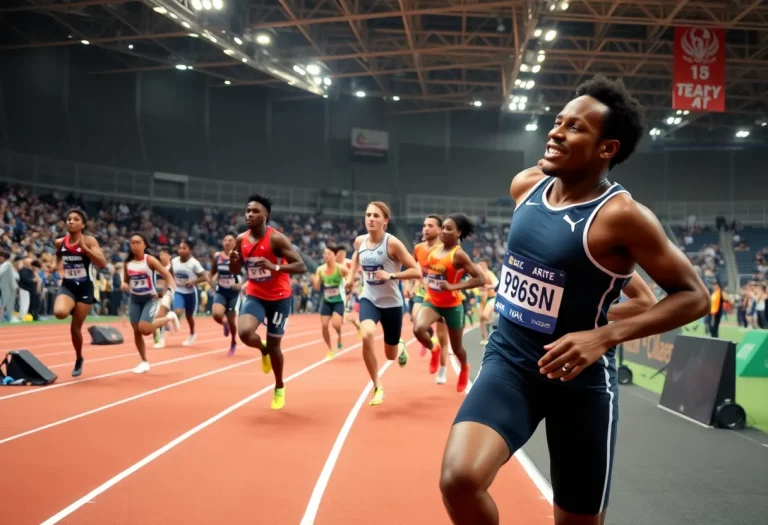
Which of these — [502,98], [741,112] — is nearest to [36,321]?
[502,98]

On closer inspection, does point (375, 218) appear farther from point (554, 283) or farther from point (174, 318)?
point (174, 318)

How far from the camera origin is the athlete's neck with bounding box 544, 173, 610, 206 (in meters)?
2.88

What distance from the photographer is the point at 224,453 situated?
600 centimetres

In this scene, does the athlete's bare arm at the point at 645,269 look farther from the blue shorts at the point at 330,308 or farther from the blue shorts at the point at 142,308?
the blue shorts at the point at 330,308

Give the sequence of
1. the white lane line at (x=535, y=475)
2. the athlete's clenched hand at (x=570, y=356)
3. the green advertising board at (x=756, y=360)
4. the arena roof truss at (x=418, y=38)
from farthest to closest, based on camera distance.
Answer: the arena roof truss at (x=418, y=38) < the green advertising board at (x=756, y=360) < the white lane line at (x=535, y=475) < the athlete's clenched hand at (x=570, y=356)

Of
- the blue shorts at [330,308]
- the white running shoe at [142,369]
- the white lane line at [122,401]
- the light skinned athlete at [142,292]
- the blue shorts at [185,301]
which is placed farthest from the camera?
the blue shorts at [185,301]

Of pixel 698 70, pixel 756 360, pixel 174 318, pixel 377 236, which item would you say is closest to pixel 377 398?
pixel 377 236

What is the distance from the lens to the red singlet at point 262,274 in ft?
25.8

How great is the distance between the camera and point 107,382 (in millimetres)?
9891

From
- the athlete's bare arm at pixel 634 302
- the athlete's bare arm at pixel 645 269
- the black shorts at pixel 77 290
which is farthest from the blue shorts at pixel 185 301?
the athlete's bare arm at pixel 645 269

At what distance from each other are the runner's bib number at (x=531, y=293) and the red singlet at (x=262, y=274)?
5105mm

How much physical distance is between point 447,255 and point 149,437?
4.41 metres

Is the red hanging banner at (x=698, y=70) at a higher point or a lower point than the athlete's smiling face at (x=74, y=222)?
higher

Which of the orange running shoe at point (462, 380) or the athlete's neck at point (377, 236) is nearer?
the athlete's neck at point (377, 236)
